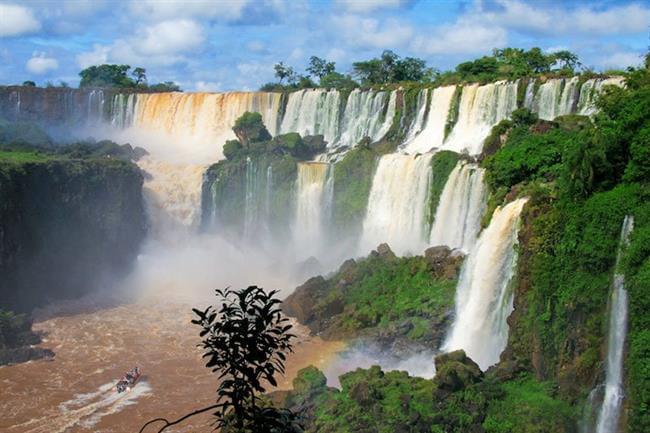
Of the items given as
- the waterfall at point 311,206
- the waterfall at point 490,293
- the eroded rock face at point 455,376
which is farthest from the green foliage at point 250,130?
the eroded rock face at point 455,376

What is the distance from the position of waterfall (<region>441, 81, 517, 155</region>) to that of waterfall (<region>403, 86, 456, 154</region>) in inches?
37.3

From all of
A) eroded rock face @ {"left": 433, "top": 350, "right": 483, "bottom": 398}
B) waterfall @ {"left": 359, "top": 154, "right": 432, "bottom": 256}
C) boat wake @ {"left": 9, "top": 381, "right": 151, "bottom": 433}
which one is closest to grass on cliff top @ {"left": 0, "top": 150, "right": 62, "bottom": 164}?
boat wake @ {"left": 9, "top": 381, "right": 151, "bottom": 433}

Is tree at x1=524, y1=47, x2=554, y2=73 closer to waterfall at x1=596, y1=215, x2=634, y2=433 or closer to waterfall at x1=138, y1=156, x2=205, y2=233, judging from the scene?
waterfall at x1=138, y1=156, x2=205, y2=233

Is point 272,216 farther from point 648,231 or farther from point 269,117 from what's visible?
point 648,231

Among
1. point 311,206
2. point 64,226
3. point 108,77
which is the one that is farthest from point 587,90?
point 108,77

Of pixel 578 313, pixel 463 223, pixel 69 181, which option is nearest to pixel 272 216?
pixel 69 181

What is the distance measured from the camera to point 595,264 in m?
15.2

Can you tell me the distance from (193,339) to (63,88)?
29.5m

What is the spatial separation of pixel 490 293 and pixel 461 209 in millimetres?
6919

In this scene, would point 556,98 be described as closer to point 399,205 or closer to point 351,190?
point 399,205

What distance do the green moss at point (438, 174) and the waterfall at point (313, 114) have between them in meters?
12.7

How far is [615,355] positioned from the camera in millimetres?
14023

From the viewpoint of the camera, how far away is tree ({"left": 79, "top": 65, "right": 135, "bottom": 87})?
198 feet

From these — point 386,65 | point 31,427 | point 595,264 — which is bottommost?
point 31,427
